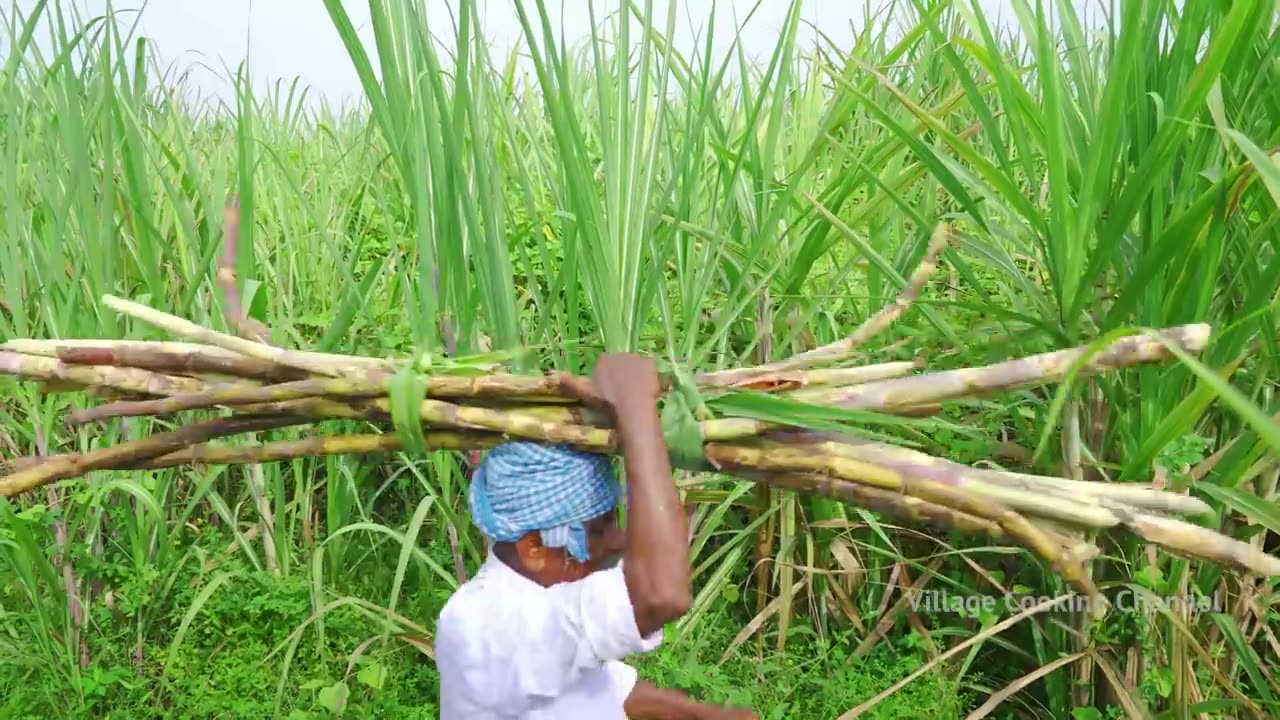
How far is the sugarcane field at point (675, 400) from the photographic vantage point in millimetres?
971

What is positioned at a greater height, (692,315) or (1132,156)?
(1132,156)

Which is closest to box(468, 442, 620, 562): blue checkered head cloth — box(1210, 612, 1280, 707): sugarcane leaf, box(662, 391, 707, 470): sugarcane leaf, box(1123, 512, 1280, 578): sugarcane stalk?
box(662, 391, 707, 470): sugarcane leaf

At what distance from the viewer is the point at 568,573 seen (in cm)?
112

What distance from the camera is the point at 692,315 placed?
1.49 meters

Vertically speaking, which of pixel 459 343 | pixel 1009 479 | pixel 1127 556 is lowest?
pixel 1127 556

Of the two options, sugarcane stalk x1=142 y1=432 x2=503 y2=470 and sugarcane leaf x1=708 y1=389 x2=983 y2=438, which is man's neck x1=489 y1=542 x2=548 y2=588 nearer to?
sugarcane stalk x1=142 y1=432 x2=503 y2=470

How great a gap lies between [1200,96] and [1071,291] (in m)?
0.29

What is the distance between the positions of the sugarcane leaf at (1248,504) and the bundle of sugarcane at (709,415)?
49cm

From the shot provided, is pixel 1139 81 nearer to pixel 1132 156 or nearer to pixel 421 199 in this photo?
pixel 1132 156

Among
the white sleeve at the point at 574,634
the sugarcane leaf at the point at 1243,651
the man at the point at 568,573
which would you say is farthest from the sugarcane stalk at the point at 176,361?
the sugarcane leaf at the point at 1243,651

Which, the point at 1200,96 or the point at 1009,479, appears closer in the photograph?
the point at 1009,479

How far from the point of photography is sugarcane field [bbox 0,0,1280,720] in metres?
0.97

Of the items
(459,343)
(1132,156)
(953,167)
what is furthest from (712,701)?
(1132,156)

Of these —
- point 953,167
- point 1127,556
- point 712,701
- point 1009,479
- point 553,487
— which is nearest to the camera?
point 1009,479
